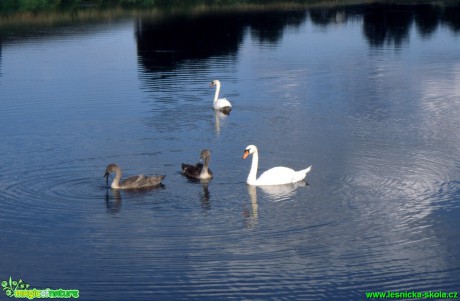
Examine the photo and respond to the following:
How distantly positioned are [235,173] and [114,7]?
158 ft

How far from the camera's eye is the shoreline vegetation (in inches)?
2467

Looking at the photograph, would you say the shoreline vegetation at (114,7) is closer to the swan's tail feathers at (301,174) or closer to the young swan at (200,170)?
the young swan at (200,170)

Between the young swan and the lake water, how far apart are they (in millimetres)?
273

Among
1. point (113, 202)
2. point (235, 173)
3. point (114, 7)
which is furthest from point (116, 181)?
point (114, 7)

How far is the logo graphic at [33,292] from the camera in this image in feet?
48.2

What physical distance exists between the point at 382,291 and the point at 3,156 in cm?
1245

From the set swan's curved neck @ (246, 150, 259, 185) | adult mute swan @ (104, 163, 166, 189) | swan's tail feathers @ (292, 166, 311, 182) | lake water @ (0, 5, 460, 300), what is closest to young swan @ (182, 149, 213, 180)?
lake water @ (0, 5, 460, 300)

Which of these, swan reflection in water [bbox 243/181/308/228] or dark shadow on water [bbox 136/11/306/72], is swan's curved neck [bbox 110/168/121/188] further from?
dark shadow on water [bbox 136/11/306/72]

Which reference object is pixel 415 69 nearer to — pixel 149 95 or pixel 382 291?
pixel 149 95

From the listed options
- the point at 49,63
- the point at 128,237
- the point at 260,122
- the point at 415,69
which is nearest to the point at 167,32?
the point at 49,63

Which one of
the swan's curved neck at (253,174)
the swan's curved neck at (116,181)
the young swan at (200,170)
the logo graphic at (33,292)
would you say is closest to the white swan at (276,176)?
the swan's curved neck at (253,174)

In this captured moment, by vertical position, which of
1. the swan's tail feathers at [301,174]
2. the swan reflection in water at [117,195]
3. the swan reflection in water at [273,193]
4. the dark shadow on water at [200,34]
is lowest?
the dark shadow on water at [200,34]

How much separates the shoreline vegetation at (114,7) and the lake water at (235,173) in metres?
17.4

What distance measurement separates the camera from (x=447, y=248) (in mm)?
16531
